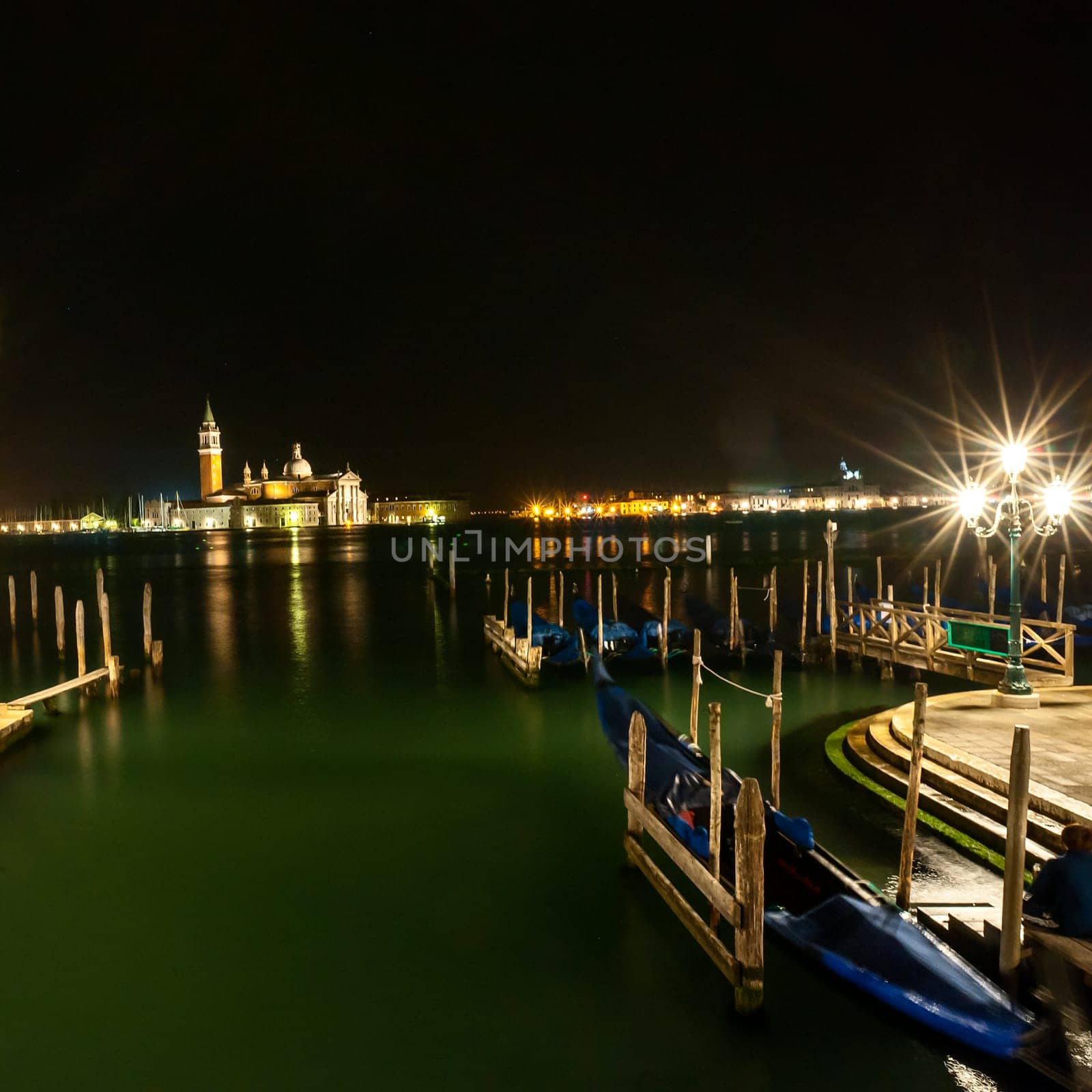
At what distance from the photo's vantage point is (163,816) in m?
7.36

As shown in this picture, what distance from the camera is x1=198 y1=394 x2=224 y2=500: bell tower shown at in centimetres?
10075

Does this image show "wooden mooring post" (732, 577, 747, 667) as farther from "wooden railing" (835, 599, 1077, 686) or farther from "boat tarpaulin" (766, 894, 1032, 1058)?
"boat tarpaulin" (766, 894, 1032, 1058)

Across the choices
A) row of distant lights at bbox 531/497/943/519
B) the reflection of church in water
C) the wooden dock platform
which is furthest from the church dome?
the wooden dock platform

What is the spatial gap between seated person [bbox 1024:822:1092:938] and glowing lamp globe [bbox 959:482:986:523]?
486 centimetres

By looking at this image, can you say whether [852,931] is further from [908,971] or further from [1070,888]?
[1070,888]

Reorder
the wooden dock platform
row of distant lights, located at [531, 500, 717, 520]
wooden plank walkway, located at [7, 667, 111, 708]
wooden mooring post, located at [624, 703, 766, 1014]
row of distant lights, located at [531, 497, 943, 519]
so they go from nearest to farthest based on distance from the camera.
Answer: wooden mooring post, located at [624, 703, 766, 1014] < wooden plank walkway, located at [7, 667, 111, 708] < the wooden dock platform < row of distant lights, located at [531, 497, 943, 519] < row of distant lights, located at [531, 500, 717, 520]

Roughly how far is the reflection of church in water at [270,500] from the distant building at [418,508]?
4884 mm

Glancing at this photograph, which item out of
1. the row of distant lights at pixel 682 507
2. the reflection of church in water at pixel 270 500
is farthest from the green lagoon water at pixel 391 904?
the row of distant lights at pixel 682 507

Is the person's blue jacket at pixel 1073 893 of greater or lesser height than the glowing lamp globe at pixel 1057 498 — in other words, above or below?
below

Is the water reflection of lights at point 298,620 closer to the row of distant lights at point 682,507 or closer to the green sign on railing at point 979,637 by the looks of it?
the green sign on railing at point 979,637

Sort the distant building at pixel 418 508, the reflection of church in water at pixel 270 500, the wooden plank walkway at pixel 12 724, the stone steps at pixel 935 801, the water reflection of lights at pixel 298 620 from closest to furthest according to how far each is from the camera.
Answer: the stone steps at pixel 935 801
the wooden plank walkway at pixel 12 724
the water reflection of lights at pixel 298 620
the reflection of church in water at pixel 270 500
the distant building at pixel 418 508

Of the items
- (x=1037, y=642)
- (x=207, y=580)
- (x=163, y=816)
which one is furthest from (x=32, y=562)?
(x=1037, y=642)

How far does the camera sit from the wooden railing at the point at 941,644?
812 centimetres

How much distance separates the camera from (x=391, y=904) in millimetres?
5664
